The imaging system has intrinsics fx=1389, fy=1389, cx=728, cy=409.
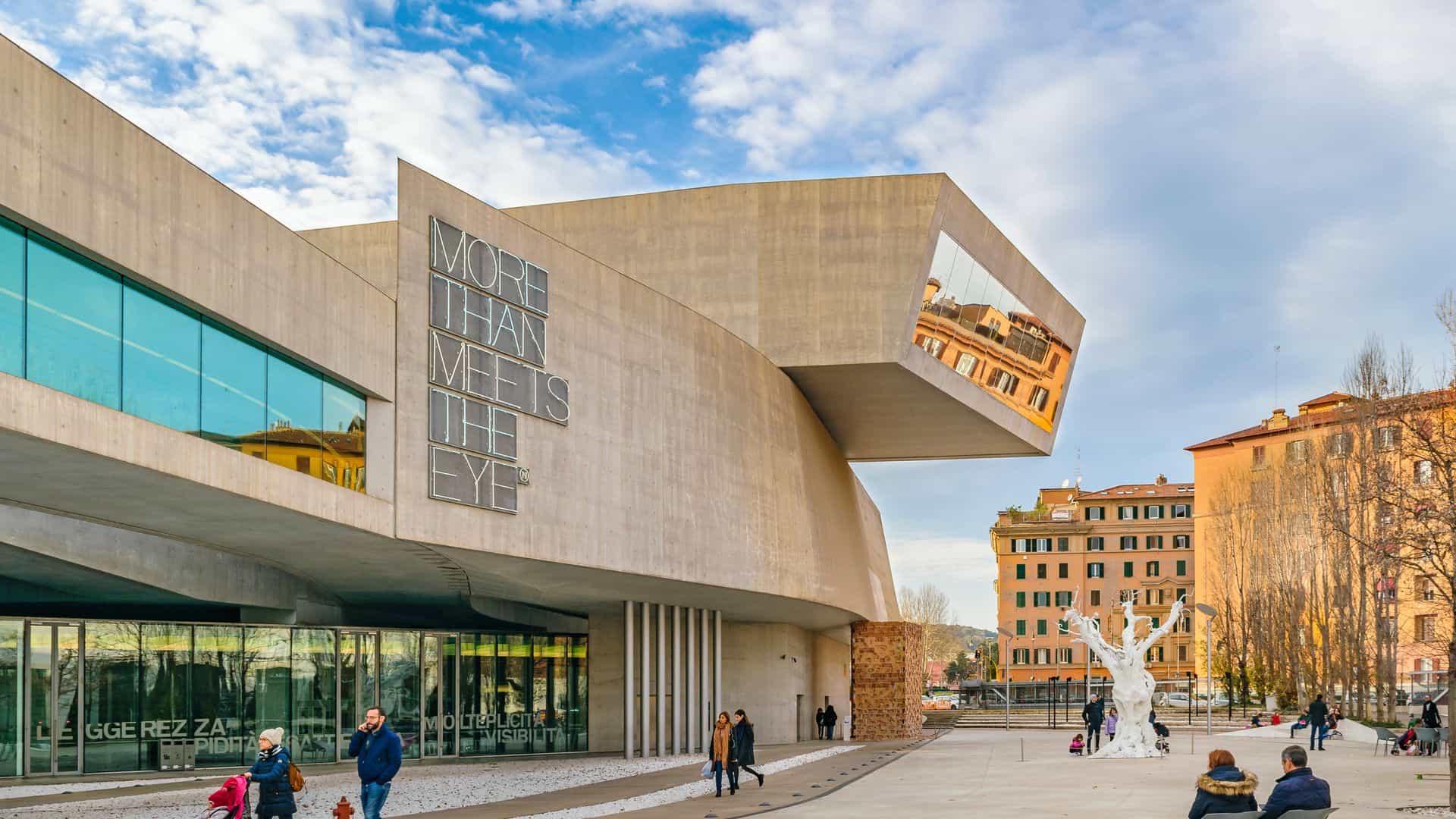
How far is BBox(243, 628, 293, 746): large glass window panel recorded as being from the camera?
89.9 feet

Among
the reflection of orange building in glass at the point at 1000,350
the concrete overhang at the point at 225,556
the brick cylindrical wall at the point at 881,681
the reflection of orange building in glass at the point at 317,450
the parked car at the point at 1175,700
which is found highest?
the reflection of orange building in glass at the point at 1000,350

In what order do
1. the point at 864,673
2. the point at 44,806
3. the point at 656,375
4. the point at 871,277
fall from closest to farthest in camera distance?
the point at 44,806 → the point at 656,375 → the point at 871,277 → the point at 864,673

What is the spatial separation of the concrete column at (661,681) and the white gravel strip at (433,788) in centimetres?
48

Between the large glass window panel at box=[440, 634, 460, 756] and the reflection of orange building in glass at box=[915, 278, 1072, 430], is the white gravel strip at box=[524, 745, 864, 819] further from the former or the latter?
the reflection of orange building in glass at box=[915, 278, 1072, 430]

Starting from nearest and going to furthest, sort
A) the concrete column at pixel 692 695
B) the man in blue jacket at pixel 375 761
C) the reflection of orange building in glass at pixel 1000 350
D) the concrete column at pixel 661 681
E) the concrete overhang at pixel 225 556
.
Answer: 1. the man in blue jacket at pixel 375 761
2. the concrete overhang at pixel 225 556
3. the concrete column at pixel 661 681
4. the reflection of orange building in glass at pixel 1000 350
5. the concrete column at pixel 692 695

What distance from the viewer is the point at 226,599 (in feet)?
83.9

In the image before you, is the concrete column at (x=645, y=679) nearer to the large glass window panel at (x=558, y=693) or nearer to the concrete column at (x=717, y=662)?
the concrete column at (x=717, y=662)

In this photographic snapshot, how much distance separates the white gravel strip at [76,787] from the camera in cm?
2103

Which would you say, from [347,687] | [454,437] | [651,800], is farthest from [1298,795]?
[347,687]

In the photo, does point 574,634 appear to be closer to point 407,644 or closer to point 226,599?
point 407,644

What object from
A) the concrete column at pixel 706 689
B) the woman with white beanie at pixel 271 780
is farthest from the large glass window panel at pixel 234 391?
the concrete column at pixel 706 689

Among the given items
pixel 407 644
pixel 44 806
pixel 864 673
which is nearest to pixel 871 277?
pixel 407 644

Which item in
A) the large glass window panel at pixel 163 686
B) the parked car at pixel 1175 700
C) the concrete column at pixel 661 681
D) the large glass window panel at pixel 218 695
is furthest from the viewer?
the parked car at pixel 1175 700

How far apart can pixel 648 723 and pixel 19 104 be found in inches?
858
